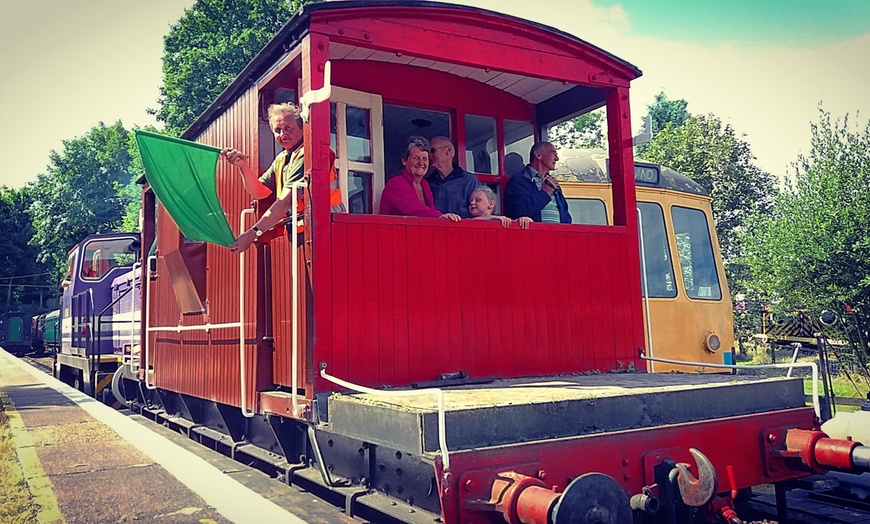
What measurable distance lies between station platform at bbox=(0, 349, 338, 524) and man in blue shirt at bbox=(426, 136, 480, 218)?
2.21 meters

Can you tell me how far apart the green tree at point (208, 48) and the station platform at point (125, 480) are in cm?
2490

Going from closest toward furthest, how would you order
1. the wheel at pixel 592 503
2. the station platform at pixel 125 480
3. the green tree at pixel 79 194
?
the wheel at pixel 592 503 → the station platform at pixel 125 480 → the green tree at pixel 79 194

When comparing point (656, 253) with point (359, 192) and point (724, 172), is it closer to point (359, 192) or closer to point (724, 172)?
point (359, 192)

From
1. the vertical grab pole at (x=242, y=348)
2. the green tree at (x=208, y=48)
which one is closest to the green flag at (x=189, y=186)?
the vertical grab pole at (x=242, y=348)

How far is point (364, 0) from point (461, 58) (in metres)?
0.75

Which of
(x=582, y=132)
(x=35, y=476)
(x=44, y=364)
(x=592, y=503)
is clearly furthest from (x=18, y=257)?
(x=592, y=503)

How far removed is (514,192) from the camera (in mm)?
5402

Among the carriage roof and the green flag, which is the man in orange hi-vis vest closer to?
the green flag

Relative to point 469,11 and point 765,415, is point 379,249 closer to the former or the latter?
point 469,11

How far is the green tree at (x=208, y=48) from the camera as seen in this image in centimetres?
3005

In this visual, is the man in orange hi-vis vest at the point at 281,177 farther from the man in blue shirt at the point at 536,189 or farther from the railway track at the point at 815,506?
the railway track at the point at 815,506

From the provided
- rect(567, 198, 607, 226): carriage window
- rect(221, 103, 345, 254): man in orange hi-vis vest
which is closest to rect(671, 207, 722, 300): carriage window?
rect(567, 198, 607, 226): carriage window

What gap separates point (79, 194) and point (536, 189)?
44.2 m

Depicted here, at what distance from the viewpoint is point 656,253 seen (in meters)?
7.14
